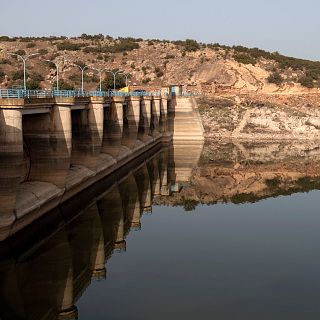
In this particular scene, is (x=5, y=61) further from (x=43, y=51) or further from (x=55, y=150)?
(x=55, y=150)

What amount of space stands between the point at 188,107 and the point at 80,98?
44.4m

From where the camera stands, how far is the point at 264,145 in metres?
77.9

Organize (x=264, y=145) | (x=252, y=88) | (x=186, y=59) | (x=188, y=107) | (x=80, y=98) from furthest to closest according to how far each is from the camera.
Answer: (x=186, y=59) → (x=252, y=88) → (x=188, y=107) → (x=264, y=145) → (x=80, y=98)

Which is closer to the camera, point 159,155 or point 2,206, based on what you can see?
point 2,206

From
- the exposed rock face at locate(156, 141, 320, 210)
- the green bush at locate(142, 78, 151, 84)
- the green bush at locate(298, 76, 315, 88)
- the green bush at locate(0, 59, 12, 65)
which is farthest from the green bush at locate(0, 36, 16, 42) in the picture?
the exposed rock face at locate(156, 141, 320, 210)

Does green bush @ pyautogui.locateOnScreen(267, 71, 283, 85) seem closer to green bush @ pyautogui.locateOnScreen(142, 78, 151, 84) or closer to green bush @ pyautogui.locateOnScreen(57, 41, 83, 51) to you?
green bush @ pyautogui.locateOnScreen(142, 78, 151, 84)

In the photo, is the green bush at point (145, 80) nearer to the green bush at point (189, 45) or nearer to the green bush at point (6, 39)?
the green bush at point (189, 45)

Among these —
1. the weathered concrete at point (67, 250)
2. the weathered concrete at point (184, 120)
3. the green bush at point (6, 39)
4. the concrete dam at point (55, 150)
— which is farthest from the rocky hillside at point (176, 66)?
the weathered concrete at point (67, 250)

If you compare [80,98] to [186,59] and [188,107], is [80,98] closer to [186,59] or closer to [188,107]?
[188,107]

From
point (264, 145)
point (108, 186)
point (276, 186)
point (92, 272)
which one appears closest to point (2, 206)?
point (92, 272)

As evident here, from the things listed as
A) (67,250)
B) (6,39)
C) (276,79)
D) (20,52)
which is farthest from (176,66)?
(67,250)

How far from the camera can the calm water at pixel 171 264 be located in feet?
64.1

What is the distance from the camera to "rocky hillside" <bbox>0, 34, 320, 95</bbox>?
104 metres

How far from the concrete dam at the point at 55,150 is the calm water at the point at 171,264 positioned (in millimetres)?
1765
